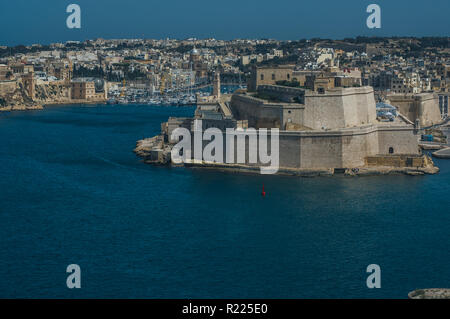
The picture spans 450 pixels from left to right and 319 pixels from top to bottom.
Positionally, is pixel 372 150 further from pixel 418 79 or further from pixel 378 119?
pixel 418 79

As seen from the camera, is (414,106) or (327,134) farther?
(414,106)

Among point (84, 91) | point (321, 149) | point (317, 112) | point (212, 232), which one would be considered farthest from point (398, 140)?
point (84, 91)

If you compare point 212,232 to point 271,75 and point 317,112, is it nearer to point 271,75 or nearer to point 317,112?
point 317,112

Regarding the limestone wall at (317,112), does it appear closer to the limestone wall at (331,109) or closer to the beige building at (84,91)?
the limestone wall at (331,109)

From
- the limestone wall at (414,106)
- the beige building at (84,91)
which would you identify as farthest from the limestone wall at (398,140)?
the beige building at (84,91)

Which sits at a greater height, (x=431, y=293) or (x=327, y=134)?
(x=327, y=134)

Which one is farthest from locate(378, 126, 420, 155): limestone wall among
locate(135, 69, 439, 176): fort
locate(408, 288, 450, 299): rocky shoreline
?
locate(408, 288, 450, 299): rocky shoreline

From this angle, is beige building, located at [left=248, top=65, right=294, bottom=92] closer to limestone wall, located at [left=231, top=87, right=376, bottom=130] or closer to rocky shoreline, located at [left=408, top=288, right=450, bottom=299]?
limestone wall, located at [left=231, top=87, right=376, bottom=130]
